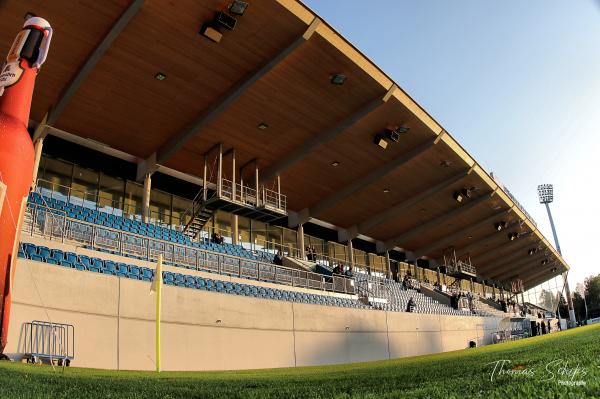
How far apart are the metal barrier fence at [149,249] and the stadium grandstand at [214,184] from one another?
2.1 inches

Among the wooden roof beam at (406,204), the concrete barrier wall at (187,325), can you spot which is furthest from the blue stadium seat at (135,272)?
the wooden roof beam at (406,204)

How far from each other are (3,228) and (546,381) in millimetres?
6219

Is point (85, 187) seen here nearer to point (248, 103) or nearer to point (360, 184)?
point (248, 103)

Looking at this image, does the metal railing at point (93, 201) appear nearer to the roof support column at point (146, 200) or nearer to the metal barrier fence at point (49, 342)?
the roof support column at point (146, 200)

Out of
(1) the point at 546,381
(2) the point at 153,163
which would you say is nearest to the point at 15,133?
(1) the point at 546,381

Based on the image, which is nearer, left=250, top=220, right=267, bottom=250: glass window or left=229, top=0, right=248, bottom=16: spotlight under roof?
left=229, top=0, right=248, bottom=16: spotlight under roof

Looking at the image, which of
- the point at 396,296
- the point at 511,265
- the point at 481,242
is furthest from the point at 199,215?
the point at 511,265

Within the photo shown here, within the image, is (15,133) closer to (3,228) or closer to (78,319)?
(3,228)

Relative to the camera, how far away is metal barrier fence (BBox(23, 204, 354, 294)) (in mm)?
12156

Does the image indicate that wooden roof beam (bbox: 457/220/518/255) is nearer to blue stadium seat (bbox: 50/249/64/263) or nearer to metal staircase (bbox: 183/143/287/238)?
metal staircase (bbox: 183/143/287/238)

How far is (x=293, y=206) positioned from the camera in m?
29.8

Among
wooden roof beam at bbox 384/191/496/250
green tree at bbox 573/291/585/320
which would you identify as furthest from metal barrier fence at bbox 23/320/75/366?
green tree at bbox 573/291/585/320

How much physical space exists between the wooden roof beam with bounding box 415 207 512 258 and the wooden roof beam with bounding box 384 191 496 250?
4.10 m

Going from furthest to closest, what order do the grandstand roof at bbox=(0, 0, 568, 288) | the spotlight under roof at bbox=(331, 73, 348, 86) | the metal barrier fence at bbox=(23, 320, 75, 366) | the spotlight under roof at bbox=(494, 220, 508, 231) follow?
the spotlight under roof at bbox=(494, 220, 508, 231), the spotlight under roof at bbox=(331, 73, 348, 86), the grandstand roof at bbox=(0, 0, 568, 288), the metal barrier fence at bbox=(23, 320, 75, 366)
